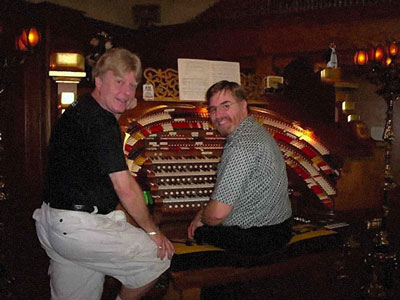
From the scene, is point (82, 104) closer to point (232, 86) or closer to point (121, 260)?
point (121, 260)

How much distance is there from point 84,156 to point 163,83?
4.38 ft

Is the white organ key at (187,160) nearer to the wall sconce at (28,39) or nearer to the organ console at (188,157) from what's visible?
the organ console at (188,157)

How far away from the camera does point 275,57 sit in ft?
18.0

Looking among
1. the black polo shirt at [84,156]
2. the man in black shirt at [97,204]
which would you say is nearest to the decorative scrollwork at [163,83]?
the man in black shirt at [97,204]

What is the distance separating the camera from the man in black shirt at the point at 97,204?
199cm

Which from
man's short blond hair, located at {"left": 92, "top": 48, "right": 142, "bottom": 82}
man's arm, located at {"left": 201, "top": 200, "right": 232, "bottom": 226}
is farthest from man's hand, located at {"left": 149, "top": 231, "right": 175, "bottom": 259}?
man's short blond hair, located at {"left": 92, "top": 48, "right": 142, "bottom": 82}

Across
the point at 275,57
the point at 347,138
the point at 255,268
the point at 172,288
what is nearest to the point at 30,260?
the point at 172,288

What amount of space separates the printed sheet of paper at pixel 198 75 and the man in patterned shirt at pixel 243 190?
579 millimetres

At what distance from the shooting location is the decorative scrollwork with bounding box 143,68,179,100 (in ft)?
10.4

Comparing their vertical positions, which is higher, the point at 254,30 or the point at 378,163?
the point at 254,30

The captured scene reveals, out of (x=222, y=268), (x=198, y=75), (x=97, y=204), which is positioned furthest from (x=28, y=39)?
(x=222, y=268)

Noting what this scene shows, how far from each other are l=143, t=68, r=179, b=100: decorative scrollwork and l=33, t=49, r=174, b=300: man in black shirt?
0.98 m

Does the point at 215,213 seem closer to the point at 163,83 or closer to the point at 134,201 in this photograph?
the point at 134,201

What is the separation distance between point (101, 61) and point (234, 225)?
111cm
